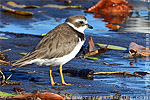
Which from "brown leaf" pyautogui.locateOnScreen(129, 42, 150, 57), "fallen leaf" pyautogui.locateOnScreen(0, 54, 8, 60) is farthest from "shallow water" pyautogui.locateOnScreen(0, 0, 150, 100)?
"fallen leaf" pyautogui.locateOnScreen(0, 54, 8, 60)

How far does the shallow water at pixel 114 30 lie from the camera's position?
6.39 m

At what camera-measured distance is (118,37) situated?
9.91 metres

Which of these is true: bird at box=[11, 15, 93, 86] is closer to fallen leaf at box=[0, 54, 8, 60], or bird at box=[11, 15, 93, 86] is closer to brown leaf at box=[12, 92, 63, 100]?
brown leaf at box=[12, 92, 63, 100]

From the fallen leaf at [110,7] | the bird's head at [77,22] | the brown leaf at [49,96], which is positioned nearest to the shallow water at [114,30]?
the fallen leaf at [110,7]

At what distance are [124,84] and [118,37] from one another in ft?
12.2

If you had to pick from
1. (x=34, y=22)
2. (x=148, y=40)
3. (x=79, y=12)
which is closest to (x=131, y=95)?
(x=148, y=40)

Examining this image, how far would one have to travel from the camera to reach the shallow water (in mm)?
6387

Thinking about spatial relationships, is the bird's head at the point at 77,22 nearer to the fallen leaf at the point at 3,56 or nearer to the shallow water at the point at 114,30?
the shallow water at the point at 114,30

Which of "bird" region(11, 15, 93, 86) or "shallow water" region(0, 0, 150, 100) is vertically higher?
"bird" region(11, 15, 93, 86)

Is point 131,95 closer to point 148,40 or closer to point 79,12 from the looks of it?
point 148,40

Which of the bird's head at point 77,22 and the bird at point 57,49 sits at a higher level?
the bird's head at point 77,22

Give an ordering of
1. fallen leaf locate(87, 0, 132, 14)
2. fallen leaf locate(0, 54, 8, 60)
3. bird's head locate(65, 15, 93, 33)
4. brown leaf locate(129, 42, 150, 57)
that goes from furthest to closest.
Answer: fallen leaf locate(87, 0, 132, 14) < brown leaf locate(129, 42, 150, 57) < fallen leaf locate(0, 54, 8, 60) < bird's head locate(65, 15, 93, 33)

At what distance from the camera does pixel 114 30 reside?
35.4 ft

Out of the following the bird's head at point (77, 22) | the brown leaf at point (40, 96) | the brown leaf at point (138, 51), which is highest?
the bird's head at point (77, 22)
